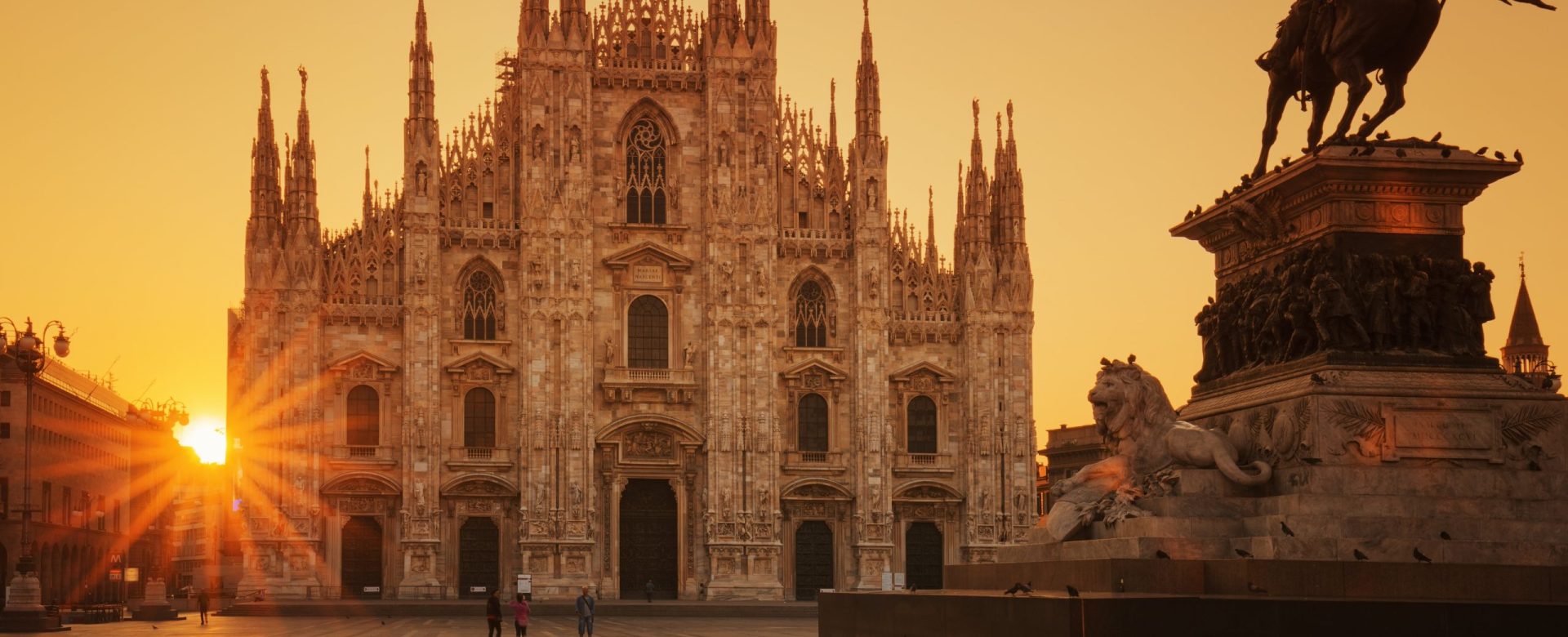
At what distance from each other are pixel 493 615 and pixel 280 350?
2351cm

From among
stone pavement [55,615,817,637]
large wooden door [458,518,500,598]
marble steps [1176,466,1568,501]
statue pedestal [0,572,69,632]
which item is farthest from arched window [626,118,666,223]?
marble steps [1176,466,1568,501]

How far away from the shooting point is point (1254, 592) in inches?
529

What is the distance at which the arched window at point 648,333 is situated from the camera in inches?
2399

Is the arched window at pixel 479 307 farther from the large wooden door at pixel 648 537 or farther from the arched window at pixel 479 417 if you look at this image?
the large wooden door at pixel 648 537

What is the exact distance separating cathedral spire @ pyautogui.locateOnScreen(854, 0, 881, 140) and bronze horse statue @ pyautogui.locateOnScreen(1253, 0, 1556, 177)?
45445 millimetres

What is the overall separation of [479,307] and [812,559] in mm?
12679

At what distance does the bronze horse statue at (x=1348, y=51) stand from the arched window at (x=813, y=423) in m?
45.1

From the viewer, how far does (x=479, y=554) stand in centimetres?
5941

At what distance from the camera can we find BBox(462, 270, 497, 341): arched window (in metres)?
60.0

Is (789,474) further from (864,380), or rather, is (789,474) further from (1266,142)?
(1266,142)

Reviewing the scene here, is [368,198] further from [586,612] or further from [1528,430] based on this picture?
[1528,430]

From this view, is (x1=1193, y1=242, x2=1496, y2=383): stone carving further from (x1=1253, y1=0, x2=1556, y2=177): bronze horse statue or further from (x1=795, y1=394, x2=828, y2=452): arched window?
(x1=795, y1=394, x2=828, y2=452): arched window

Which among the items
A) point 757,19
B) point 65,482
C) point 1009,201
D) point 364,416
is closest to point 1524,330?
point 1009,201

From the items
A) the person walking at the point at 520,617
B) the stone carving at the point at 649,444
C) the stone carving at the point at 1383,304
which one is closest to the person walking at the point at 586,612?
the person walking at the point at 520,617
